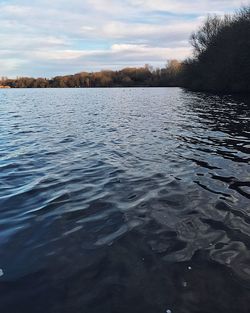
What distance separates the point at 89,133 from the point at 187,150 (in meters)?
7.95

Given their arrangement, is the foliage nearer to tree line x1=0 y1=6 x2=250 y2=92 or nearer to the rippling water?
tree line x1=0 y1=6 x2=250 y2=92

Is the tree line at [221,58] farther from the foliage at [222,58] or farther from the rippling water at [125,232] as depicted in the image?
the rippling water at [125,232]

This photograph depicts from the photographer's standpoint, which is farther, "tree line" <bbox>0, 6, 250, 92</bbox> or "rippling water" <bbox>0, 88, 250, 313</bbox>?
"tree line" <bbox>0, 6, 250, 92</bbox>

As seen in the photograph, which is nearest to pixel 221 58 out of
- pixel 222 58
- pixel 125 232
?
pixel 222 58

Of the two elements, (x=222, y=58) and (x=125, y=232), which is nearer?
(x=125, y=232)

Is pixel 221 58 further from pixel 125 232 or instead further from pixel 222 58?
pixel 125 232

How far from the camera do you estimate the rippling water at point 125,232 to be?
555cm

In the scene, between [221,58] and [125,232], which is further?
[221,58]

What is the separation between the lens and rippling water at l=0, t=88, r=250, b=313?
5547 mm

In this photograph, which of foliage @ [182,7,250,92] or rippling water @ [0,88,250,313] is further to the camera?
foliage @ [182,7,250,92]

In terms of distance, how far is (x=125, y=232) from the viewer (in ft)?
25.1

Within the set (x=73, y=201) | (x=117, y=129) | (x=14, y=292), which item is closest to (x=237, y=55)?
(x=117, y=129)

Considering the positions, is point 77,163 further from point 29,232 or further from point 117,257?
point 117,257

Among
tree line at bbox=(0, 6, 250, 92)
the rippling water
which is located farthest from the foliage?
the rippling water
